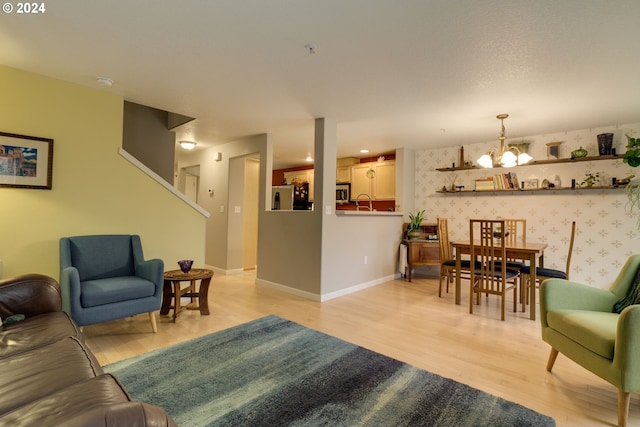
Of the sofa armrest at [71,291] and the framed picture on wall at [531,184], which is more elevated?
the framed picture on wall at [531,184]

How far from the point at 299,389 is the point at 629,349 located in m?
1.86

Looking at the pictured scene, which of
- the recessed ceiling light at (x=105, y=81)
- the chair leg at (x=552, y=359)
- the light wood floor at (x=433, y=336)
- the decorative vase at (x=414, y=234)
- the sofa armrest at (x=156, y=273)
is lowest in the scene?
the light wood floor at (x=433, y=336)

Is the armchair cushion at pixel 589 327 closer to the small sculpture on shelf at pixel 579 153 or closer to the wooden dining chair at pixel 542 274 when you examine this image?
the wooden dining chair at pixel 542 274

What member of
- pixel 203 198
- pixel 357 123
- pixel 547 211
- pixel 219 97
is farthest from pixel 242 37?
pixel 547 211

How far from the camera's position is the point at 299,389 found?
6.15ft

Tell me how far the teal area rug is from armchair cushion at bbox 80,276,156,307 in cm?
55

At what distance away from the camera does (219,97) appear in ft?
10.4

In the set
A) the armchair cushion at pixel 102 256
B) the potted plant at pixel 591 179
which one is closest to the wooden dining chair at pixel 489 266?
the potted plant at pixel 591 179

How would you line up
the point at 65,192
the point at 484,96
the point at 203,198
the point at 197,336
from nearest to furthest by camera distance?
the point at 197,336 < the point at 65,192 < the point at 484,96 < the point at 203,198

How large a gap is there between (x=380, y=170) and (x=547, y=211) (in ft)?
9.44

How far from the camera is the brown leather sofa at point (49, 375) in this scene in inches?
27.0

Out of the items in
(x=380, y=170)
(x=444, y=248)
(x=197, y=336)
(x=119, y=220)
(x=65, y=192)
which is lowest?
(x=197, y=336)

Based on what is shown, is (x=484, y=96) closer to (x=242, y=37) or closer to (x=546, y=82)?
(x=546, y=82)

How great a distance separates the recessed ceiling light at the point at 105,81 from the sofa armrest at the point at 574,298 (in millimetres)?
4175
